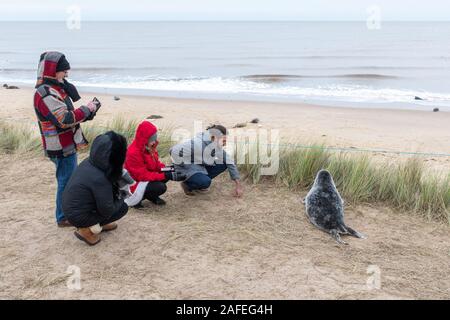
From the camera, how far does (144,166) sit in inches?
175

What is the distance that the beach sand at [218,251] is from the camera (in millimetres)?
3322

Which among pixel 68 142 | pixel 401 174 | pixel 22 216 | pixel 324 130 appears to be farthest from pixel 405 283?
pixel 324 130

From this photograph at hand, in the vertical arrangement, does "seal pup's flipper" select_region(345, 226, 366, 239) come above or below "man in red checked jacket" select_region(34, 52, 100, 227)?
below

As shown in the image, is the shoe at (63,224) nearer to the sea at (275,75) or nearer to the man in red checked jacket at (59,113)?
the man in red checked jacket at (59,113)

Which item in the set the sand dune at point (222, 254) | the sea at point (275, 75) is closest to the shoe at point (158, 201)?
the sand dune at point (222, 254)

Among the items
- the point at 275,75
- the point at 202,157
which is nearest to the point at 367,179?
the point at 202,157

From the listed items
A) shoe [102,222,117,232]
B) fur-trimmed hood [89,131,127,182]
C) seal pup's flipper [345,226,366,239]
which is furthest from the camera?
seal pup's flipper [345,226,366,239]

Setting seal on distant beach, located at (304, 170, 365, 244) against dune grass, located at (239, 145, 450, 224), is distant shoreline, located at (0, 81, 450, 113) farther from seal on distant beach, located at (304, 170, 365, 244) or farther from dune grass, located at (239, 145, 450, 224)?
seal on distant beach, located at (304, 170, 365, 244)

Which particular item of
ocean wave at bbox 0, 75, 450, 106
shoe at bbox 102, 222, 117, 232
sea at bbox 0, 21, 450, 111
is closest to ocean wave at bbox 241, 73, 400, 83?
sea at bbox 0, 21, 450, 111

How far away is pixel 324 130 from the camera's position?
10.4m

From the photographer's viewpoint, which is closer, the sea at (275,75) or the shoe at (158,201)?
the shoe at (158,201)

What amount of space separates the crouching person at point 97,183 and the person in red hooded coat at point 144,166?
66cm

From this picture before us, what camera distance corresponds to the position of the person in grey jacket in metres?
4.70
